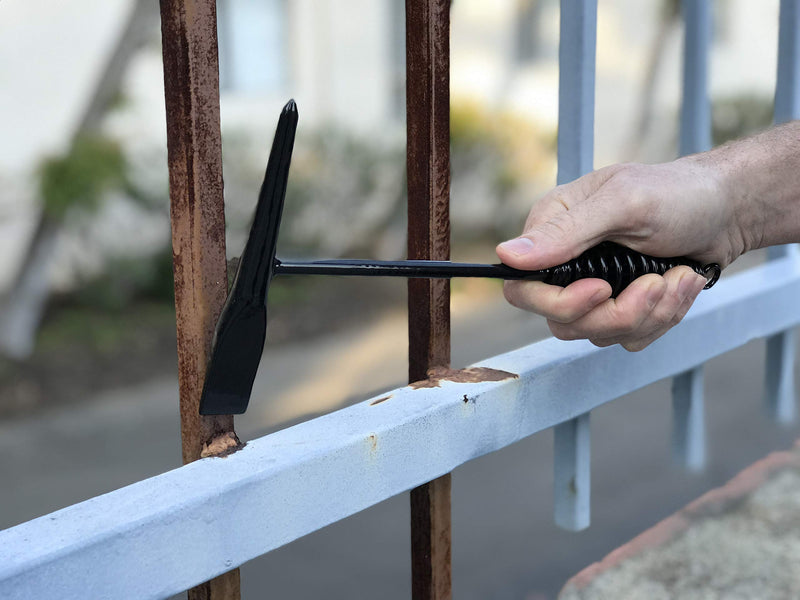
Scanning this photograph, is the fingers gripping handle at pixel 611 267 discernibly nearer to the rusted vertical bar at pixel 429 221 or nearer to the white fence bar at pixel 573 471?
the rusted vertical bar at pixel 429 221

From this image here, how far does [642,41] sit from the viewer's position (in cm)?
1016

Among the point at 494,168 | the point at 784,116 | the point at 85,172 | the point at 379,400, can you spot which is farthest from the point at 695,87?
the point at 494,168

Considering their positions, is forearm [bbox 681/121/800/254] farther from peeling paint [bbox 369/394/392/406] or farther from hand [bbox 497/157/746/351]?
peeling paint [bbox 369/394/392/406]

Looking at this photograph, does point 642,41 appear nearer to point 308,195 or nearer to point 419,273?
point 308,195

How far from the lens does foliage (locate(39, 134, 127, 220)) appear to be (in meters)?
5.65

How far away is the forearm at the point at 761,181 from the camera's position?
3.17 ft

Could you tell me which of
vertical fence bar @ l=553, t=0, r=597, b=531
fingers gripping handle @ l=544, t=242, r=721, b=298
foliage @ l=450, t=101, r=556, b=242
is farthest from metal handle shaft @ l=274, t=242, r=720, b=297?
foliage @ l=450, t=101, r=556, b=242

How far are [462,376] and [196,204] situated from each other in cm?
39

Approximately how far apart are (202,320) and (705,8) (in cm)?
113

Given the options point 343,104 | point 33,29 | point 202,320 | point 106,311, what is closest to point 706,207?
point 202,320

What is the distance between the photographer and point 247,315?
71 centimetres

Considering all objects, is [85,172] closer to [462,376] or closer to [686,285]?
[462,376]

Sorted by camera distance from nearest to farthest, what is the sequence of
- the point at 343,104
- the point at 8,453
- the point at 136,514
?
the point at 136,514
the point at 8,453
the point at 343,104

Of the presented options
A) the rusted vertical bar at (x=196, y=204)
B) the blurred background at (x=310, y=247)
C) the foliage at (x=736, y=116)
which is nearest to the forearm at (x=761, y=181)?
the rusted vertical bar at (x=196, y=204)
